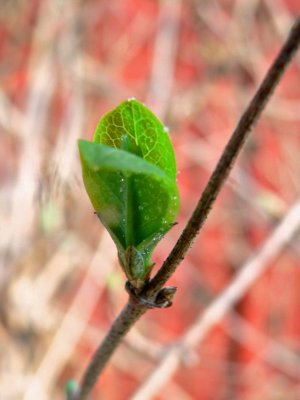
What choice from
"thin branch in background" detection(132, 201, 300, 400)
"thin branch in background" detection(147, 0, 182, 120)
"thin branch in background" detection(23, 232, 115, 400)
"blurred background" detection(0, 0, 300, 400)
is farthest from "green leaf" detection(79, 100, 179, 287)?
"thin branch in background" detection(147, 0, 182, 120)

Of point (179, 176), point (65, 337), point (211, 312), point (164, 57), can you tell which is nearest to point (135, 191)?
point (211, 312)

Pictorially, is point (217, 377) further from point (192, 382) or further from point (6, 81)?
point (6, 81)

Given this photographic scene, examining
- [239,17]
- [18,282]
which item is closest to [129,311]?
[18,282]

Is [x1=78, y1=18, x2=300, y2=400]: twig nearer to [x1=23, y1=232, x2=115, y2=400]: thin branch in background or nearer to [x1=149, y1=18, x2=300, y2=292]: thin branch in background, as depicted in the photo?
[x1=149, y1=18, x2=300, y2=292]: thin branch in background

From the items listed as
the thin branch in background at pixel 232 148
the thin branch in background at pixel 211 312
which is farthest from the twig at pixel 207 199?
the thin branch in background at pixel 211 312

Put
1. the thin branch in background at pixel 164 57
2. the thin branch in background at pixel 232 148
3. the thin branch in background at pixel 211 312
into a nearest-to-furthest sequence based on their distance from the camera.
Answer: the thin branch in background at pixel 232 148 < the thin branch in background at pixel 211 312 < the thin branch in background at pixel 164 57

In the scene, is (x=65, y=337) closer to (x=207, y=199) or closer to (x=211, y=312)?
(x=211, y=312)

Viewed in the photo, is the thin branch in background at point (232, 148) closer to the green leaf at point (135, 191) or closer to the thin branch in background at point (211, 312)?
the green leaf at point (135, 191)

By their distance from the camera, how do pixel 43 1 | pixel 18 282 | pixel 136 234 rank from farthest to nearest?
pixel 43 1 → pixel 18 282 → pixel 136 234
